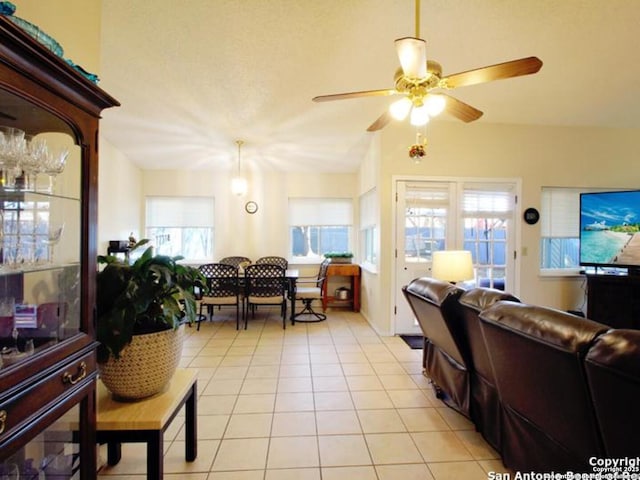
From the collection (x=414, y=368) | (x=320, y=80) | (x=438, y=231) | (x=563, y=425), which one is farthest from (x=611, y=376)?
(x=438, y=231)

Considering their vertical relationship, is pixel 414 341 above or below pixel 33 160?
below

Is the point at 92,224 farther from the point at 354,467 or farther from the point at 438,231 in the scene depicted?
the point at 438,231

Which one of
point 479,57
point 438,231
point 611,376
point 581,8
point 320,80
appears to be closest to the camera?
point 611,376

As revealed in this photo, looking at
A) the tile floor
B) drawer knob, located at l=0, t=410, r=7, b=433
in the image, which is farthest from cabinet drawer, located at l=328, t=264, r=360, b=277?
drawer knob, located at l=0, t=410, r=7, b=433

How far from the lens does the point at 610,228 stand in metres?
3.98

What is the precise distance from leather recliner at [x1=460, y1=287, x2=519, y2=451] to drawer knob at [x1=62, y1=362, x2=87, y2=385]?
6.06 ft

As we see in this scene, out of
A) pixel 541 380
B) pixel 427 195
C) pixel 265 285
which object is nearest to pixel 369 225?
pixel 427 195

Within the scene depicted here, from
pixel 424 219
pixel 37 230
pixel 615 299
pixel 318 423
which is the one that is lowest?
pixel 318 423

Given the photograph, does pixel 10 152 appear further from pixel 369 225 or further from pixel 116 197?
pixel 369 225

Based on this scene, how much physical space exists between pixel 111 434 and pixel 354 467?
1268mm

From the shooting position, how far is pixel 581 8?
87.1 inches

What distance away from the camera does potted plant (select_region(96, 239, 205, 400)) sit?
1351mm

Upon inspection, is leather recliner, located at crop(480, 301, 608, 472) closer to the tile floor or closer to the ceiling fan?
the tile floor

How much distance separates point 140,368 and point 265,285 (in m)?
3.05
